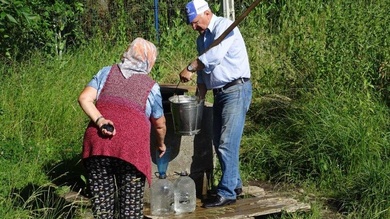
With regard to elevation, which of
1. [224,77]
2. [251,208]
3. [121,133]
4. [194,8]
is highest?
[194,8]

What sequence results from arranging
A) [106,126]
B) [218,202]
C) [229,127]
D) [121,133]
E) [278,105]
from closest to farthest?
[106,126] < [121,133] < [229,127] < [218,202] < [278,105]

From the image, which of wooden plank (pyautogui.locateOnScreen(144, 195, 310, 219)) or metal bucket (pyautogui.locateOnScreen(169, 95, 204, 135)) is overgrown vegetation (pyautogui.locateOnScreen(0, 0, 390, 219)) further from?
metal bucket (pyautogui.locateOnScreen(169, 95, 204, 135))

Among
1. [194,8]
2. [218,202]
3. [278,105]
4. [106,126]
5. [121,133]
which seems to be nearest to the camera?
[106,126]

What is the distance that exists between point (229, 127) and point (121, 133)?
129cm

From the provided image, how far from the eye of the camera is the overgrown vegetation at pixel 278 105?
285 inches

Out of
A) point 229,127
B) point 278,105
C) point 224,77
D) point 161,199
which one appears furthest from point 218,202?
A: point 278,105

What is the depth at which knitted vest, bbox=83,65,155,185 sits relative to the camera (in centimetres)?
538

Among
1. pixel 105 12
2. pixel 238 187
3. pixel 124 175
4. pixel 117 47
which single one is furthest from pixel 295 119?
pixel 105 12

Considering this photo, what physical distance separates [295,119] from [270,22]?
383 centimetres

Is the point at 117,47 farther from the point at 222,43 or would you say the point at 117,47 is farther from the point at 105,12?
the point at 222,43

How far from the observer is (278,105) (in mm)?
8898

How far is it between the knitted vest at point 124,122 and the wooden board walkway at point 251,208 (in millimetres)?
1020

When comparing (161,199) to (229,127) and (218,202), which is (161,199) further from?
(229,127)

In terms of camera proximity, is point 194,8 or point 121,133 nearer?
point 121,133
